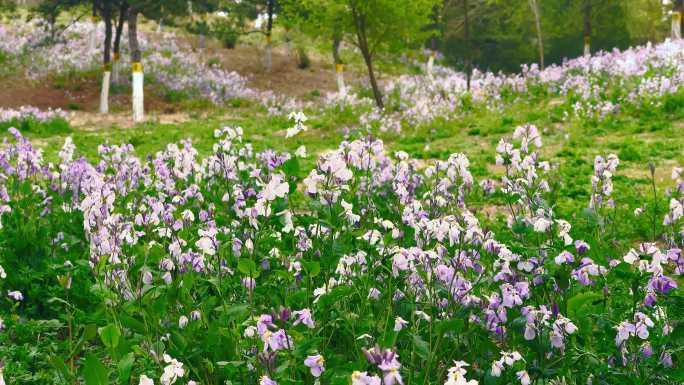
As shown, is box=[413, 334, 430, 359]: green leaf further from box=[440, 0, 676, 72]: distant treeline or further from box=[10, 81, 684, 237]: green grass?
box=[440, 0, 676, 72]: distant treeline

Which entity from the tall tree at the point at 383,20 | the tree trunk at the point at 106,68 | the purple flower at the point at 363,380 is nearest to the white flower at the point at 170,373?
the purple flower at the point at 363,380

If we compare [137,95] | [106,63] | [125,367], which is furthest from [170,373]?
[106,63]

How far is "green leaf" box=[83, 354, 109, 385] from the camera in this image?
244 centimetres

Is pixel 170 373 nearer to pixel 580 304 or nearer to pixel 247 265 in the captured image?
pixel 247 265

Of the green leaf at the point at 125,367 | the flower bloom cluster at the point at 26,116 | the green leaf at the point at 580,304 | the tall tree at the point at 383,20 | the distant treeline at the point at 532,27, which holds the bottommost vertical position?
the green leaf at the point at 125,367

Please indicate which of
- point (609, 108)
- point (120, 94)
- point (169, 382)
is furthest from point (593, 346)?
point (120, 94)

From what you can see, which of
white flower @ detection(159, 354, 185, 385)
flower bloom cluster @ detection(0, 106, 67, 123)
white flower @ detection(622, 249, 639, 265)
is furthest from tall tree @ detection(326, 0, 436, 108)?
white flower @ detection(159, 354, 185, 385)

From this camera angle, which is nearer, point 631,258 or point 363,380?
point 363,380

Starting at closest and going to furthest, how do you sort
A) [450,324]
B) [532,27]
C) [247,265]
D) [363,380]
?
[363,380] → [450,324] → [247,265] → [532,27]

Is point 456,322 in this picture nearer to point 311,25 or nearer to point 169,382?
point 169,382

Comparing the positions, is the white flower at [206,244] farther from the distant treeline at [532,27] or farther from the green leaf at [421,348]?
the distant treeline at [532,27]

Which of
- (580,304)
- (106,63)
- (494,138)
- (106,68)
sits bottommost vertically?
(580,304)

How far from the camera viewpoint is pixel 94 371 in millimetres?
2455

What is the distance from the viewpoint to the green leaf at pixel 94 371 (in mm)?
2441
